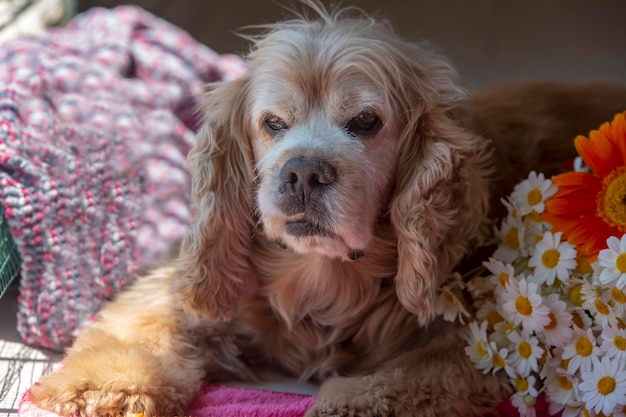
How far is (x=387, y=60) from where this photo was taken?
6.07 feet

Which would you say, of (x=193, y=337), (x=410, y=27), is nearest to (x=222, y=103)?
(x=193, y=337)

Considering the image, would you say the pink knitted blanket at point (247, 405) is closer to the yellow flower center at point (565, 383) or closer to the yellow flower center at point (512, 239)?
the yellow flower center at point (565, 383)

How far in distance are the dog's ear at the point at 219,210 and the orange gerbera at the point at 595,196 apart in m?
0.74

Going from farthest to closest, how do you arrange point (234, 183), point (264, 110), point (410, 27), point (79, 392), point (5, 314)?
point (410, 27) < point (5, 314) < point (234, 183) < point (264, 110) < point (79, 392)

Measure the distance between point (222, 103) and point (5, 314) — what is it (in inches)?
36.6

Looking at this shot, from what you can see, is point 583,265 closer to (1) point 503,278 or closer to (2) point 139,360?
(1) point 503,278

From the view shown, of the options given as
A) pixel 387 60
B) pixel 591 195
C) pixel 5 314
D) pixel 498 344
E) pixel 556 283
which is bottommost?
pixel 5 314

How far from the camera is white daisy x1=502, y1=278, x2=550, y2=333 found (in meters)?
1.77

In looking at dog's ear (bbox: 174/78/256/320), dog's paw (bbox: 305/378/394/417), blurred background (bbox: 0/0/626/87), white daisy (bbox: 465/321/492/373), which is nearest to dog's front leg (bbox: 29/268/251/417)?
dog's ear (bbox: 174/78/256/320)

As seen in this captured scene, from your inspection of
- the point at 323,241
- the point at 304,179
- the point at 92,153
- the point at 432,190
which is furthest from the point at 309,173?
the point at 92,153

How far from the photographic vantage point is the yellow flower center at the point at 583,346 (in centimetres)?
171

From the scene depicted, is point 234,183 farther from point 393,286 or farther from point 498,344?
point 498,344

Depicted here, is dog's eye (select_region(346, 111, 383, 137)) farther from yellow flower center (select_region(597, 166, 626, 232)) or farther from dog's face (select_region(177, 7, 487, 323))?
yellow flower center (select_region(597, 166, 626, 232))

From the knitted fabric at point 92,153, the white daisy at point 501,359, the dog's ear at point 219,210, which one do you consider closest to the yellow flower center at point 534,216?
the white daisy at point 501,359
